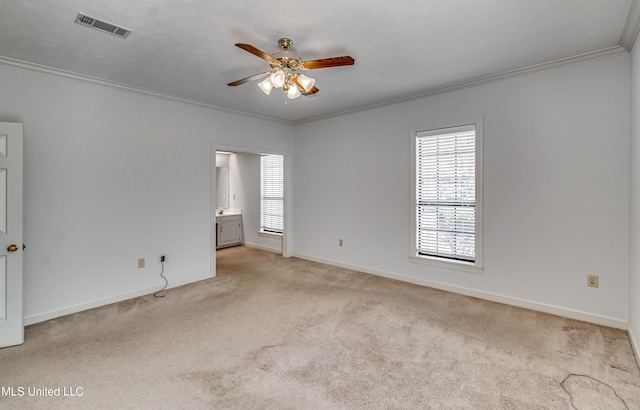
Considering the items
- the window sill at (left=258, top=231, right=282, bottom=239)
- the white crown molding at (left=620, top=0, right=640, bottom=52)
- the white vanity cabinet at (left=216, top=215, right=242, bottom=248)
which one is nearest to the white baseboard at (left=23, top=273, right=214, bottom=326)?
the window sill at (left=258, top=231, right=282, bottom=239)

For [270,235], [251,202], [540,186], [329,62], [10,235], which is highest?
[329,62]

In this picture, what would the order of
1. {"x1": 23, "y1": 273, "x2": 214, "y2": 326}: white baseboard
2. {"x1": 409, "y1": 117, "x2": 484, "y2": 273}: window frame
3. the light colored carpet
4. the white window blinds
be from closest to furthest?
the light colored carpet
{"x1": 23, "y1": 273, "x2": 214, "y2": 326}: white baseboard
{"x1": 409, "y1": 117, "x2": 484, "y2": 273}: window frame
the white window blinds

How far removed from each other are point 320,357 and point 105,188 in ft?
10.0

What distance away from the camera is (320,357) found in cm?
242

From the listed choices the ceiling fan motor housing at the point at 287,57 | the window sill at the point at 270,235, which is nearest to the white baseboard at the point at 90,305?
the window sill at the point at 270,235

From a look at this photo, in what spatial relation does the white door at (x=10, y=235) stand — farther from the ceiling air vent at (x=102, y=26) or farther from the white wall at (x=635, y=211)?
the white wall at (x=635, y=211)

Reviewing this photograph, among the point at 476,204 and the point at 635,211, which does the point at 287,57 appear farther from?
the point at 635,211

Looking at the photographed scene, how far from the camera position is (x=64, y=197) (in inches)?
128

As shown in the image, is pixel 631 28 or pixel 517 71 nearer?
pixel 631 28

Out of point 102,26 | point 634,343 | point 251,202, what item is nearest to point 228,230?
point 251,202

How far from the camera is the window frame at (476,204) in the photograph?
11.8 ft

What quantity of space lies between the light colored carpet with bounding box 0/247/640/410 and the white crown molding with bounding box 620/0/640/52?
100 inches

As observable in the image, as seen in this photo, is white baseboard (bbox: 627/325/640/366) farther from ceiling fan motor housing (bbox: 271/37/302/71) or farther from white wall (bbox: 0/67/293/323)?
white wall (bbox: 0/67/293/323)

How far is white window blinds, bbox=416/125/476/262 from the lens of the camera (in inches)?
148
